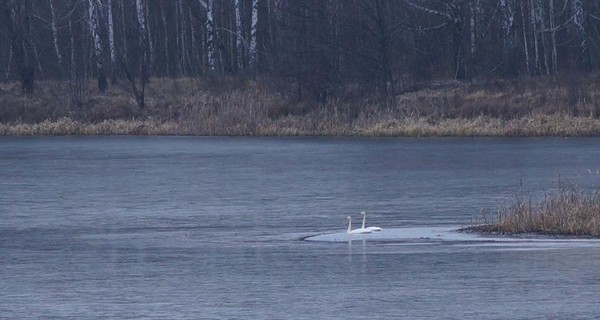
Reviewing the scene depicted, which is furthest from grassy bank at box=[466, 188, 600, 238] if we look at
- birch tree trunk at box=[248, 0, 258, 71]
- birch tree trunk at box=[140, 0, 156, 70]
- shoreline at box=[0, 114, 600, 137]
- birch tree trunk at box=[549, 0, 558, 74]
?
birch tree trunk at box=[140, 0, 156, 70]

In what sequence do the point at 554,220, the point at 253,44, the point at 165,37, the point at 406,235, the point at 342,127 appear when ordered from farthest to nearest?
the point at 165,37, the point at 253,44, the point at 342,127, the point at 406,235, the point at 554,220

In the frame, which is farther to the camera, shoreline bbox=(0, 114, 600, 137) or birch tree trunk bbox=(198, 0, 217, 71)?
birch tree trunk bbox=(198, 0, 217, 71)

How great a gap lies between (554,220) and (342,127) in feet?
96.7

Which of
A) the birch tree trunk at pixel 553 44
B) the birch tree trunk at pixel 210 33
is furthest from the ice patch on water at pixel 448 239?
the birch tree trunk at pixel 210 33

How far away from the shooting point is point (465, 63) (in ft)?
178

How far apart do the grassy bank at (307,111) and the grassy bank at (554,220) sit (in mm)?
25938

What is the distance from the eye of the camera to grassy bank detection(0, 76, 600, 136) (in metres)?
44.8

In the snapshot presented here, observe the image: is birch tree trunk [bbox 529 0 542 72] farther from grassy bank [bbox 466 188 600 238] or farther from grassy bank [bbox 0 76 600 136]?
grassy bank [bbox 466 188 600 238]

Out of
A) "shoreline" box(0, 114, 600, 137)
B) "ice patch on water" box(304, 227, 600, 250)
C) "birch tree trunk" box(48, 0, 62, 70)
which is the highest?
"birch tree trunk" box(48, 0, 62, 70)

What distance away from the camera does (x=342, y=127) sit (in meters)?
46.1

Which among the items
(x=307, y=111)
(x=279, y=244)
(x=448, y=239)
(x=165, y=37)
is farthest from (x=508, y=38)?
(x=279, y=244)

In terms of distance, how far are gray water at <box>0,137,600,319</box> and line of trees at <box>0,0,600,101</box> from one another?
55.9 ft

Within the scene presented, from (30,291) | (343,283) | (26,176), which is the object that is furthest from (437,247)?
(26,176)

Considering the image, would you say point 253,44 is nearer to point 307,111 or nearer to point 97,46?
point 97,46
